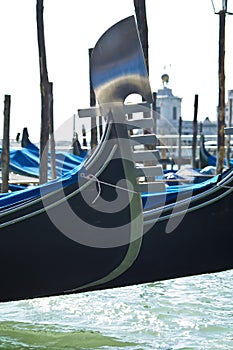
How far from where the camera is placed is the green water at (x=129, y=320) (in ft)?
14.8

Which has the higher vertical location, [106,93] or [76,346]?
[106,93]

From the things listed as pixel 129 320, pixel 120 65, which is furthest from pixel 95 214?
pixel 129 320

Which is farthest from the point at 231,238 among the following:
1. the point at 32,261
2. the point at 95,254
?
the point at 32,261

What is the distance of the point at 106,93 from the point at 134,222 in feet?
2.31

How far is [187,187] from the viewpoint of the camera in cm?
486

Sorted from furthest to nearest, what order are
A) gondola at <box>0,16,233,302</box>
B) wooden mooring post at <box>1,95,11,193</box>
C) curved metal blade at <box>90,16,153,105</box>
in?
wooden mooring post at <box>1,95,11,193</box> → gondola at <box>0,16,233,302</box> → curved metal blade at <box>90,16,153,105</box>

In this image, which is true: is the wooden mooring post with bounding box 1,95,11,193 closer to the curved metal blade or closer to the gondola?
the gondola

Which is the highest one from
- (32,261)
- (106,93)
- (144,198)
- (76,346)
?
(106,93)

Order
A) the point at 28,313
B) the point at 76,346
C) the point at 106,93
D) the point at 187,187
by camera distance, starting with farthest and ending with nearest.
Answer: the point at 28,313, the point at 187,187, the point at 76,346, the point at 106,93

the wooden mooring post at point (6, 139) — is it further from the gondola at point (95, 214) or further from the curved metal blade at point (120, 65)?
the curved metal blade at point (120, 65)

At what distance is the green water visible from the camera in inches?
178

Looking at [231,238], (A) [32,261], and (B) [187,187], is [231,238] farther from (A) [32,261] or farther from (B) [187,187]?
(A) [32,261]

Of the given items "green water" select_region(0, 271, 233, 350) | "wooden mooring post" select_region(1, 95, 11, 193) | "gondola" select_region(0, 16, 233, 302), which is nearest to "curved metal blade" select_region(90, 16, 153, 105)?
"gondola" select_region(0, 16, 233, 302)

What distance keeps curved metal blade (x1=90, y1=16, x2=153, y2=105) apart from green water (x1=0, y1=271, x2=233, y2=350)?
144 cm
